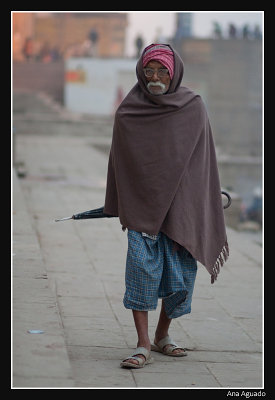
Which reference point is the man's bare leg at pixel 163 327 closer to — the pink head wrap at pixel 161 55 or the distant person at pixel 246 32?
the pink head wrap at pixel 161 55

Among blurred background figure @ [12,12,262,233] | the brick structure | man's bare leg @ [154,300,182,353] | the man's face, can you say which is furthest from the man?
the brick structure

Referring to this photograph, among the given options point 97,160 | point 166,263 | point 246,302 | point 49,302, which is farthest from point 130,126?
point 97,160

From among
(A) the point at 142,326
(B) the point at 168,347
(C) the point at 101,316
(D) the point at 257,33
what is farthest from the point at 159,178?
(D) the point at 257,33

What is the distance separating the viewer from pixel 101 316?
559 cm

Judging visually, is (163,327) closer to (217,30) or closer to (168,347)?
(168,347)

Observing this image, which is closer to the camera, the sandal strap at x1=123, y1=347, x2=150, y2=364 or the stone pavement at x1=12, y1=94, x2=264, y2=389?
the stone pavement at x1=12, y1=94, x2=264, y2=389

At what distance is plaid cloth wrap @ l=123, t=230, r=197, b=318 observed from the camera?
441cm

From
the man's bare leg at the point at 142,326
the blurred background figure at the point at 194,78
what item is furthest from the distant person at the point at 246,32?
the man's bare leg at the point at 142,326

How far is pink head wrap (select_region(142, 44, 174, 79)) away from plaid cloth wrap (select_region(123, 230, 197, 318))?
0.83 metres

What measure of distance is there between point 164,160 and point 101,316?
Answer: 1572mm

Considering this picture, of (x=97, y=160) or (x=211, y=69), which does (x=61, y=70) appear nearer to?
(x=211, y=69)

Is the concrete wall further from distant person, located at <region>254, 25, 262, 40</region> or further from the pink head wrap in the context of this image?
the pink head wrap

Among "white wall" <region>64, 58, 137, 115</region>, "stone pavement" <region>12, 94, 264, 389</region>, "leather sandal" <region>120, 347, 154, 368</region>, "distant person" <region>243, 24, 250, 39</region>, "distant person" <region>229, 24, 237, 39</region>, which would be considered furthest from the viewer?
"distant person" <region>229, 24, 237, 39</region>

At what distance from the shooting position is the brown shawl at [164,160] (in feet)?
14.3
